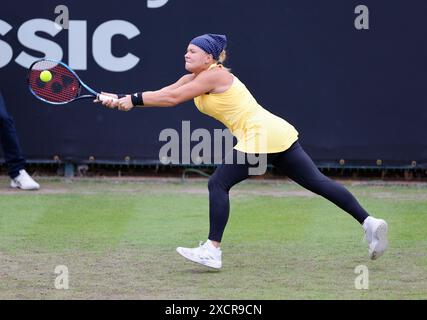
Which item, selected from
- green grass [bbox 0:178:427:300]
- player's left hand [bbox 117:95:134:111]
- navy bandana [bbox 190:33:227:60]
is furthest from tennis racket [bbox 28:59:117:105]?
green grass [bbox 0:178:427:300]

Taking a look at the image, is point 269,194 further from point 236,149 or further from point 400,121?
point 236,149

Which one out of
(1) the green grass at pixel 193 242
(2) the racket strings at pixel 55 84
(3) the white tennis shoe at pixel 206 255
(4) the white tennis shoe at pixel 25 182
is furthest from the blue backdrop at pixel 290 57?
(3) the white tennis shoe at pixel 206 255

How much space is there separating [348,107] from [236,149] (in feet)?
12.6

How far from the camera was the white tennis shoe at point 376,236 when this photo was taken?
739 centimetres

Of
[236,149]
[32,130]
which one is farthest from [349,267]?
[32,130]

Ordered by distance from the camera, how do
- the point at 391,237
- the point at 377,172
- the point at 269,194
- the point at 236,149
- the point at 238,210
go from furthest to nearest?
the point at 377,172, the point at 269,194, the point at 238,210, the point at 391,237, the point at 236,149

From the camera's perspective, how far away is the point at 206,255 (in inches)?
291

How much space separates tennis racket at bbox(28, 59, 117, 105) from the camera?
26.1 feet

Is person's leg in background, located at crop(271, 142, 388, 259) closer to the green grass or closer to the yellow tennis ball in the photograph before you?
the green grass

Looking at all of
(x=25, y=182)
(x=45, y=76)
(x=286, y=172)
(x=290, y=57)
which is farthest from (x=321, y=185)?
(x=25, y=182)

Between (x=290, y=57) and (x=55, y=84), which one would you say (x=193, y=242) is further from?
(x=290, y=57)

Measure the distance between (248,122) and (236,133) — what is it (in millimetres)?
169

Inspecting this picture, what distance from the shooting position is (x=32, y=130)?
37.0 ft

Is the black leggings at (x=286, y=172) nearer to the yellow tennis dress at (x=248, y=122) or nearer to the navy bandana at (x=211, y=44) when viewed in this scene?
the yellow tennis dress at (x=248, y=122)
